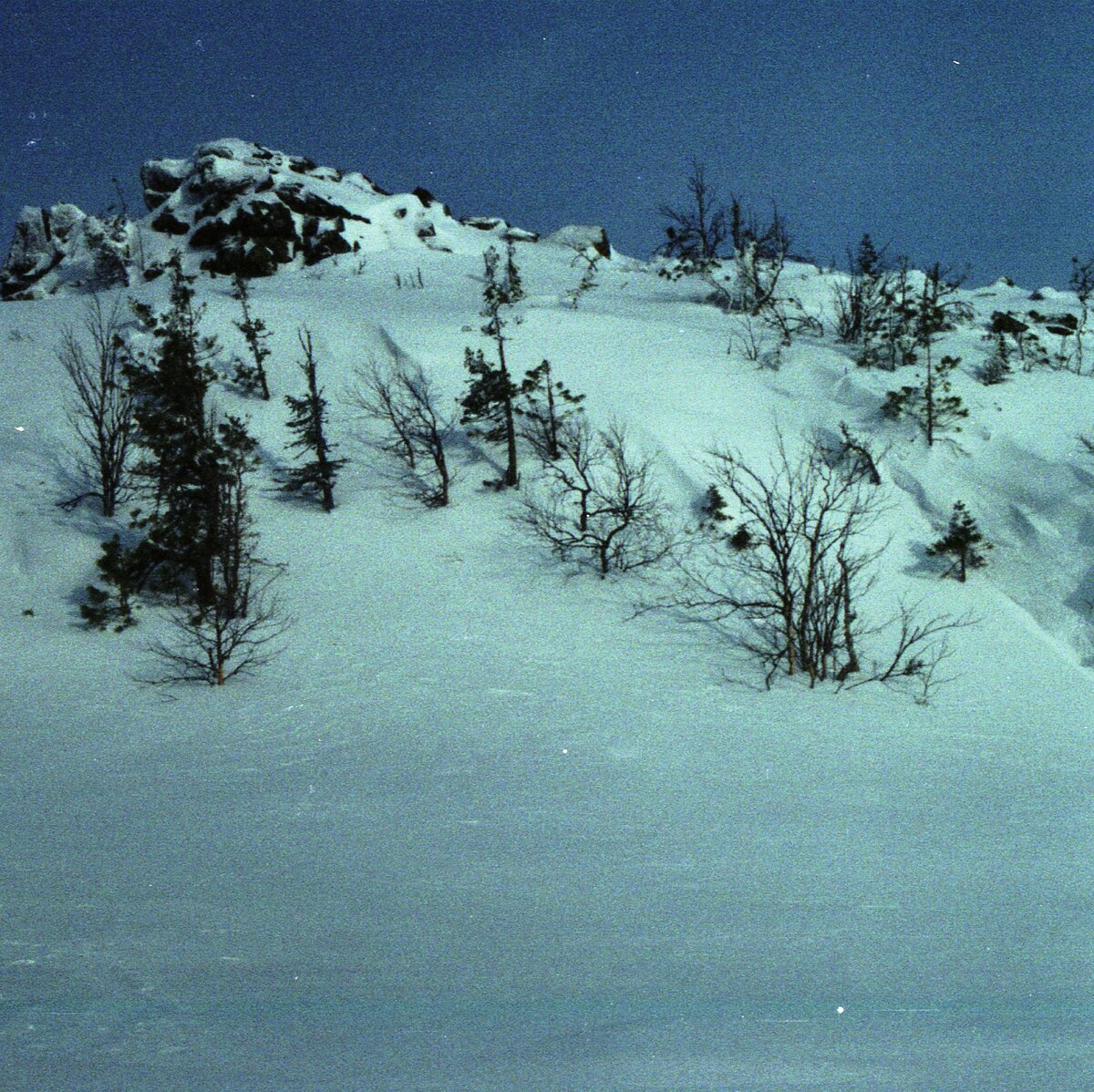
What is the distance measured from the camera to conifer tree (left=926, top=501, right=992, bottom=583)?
22.0m

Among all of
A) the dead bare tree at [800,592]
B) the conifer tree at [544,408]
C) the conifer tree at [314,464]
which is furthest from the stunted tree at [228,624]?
the conifer tree at [544,408]

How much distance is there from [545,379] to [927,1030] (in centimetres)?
2696

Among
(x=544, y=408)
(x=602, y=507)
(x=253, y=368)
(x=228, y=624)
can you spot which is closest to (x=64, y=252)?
(x=253, y=368)

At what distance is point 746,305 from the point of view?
128 feet

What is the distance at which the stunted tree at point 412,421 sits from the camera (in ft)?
86.8

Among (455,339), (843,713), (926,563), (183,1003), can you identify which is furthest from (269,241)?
(183,1003)

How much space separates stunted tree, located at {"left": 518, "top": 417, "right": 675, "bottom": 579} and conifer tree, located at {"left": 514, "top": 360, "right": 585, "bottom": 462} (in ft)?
1.86

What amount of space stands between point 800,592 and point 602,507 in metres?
7.98

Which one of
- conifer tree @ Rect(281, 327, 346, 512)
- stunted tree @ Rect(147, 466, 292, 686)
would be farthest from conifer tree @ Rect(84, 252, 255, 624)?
conifer tree @ Rect(281, 327, 346, 512)

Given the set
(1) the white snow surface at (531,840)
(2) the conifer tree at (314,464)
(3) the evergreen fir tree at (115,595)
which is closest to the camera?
(1) the white snow surface at (531,840)

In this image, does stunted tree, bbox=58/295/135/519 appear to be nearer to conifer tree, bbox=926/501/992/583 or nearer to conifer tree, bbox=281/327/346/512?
conifer tree, bbox=281/327/346/512

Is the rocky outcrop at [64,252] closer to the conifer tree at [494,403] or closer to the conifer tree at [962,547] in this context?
the conifer tree at [494,403]

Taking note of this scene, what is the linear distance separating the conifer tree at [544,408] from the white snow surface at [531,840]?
479cm

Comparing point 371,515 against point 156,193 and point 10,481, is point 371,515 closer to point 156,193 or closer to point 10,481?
point 10,481
